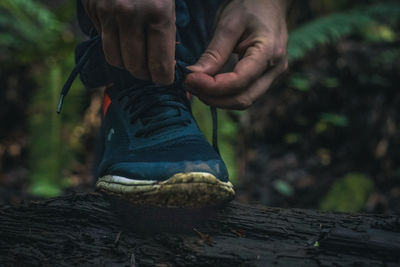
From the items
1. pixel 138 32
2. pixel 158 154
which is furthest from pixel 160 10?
pixel 158 154

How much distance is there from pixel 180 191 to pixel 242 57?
1.71 ft

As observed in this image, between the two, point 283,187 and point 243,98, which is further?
point 283,187

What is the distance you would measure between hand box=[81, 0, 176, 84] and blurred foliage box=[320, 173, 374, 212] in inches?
73.5

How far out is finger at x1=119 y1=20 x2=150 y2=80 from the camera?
894 mm

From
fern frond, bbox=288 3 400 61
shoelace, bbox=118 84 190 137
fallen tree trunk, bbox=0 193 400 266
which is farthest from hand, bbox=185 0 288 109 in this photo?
fern frond, bbox=288 3 400 61

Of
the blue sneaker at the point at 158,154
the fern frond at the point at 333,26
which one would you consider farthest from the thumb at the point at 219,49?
the fern frond at the point at 333,26

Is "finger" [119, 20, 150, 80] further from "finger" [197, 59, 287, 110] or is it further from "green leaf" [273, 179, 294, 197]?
"green leaf" [273, 179, 294, 197]

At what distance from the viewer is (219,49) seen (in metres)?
1.20

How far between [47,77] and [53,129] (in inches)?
17.3

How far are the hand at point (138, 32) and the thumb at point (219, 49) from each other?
163mm

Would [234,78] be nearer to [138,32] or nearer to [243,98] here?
[243,98]

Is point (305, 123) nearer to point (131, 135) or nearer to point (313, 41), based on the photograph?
point (313, 41)

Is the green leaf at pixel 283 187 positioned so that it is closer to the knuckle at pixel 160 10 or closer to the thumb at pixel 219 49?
the thumb at pixel 219 49

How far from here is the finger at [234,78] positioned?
1.11 meters
